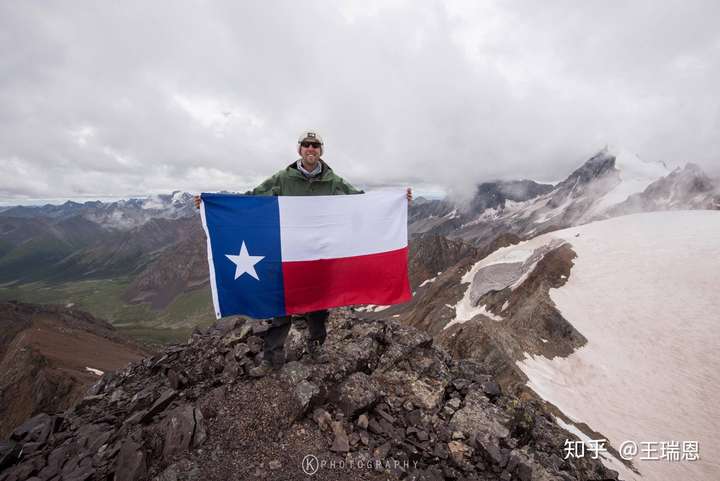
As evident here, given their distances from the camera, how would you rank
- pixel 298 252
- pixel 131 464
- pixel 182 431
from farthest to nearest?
1. pixel 298 252
2. pixel 182 431
3. pixel 131 464

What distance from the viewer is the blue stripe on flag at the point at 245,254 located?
953 cm

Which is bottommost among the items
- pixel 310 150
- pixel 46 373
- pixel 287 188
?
pixel 46 373

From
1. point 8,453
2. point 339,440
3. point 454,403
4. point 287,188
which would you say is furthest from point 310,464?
point 8,453

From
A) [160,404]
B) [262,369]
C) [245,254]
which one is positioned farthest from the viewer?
[245,254]

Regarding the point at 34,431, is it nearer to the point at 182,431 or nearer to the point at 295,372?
the point at 182,431

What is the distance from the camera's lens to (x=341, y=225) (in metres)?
10.6

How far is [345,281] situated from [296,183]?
360 cm

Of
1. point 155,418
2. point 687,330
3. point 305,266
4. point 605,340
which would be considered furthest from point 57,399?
point 687,330

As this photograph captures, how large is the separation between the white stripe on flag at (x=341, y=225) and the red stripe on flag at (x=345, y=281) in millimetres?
258

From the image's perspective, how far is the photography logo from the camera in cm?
720

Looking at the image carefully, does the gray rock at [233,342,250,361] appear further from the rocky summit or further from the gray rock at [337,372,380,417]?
the gray rock at [337,372,380,417]

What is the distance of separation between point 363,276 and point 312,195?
10.7 ft

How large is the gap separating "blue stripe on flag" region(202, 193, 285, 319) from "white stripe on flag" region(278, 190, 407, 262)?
1.43ft

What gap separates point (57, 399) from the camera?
33.9m
